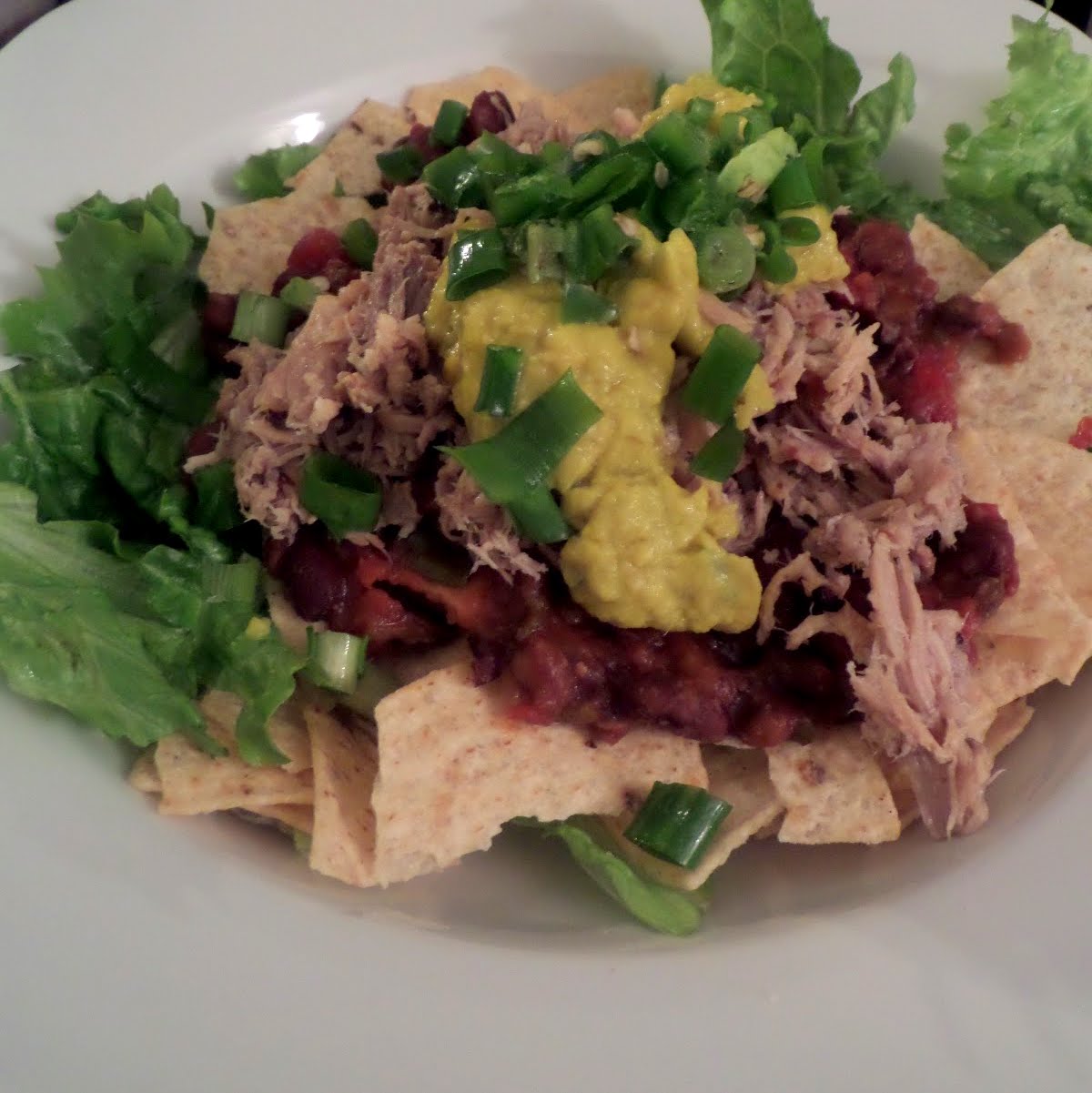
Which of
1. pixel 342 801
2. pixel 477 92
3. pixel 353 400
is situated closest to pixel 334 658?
pixel 342 801

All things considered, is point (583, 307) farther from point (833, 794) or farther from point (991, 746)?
point (991, 746)

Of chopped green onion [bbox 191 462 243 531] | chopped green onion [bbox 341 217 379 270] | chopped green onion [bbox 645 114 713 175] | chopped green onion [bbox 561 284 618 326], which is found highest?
chopped green onion [bbox 645 114 713 175]

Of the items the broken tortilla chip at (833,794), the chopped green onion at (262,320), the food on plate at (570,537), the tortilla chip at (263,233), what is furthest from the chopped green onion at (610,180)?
the broken tortilla chip at (833,794)

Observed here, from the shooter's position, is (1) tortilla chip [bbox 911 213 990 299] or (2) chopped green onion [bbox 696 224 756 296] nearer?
(2) chopped green onion [bbox 696 224 756 296]

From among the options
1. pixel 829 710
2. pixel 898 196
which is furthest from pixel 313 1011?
pixel 898 196

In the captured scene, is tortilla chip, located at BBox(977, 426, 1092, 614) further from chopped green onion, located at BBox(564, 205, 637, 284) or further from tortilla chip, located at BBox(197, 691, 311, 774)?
tortilla chip, located at BBox(197, 691, 311, 774)

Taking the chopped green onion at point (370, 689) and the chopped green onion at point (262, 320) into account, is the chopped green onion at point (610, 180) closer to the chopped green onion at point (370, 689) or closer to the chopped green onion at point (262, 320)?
the chopped green onion at point (262, 320)

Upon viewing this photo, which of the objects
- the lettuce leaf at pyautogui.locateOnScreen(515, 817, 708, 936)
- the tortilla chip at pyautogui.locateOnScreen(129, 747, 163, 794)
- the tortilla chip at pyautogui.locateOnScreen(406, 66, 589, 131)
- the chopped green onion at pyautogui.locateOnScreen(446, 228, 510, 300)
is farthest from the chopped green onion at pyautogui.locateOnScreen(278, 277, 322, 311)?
the lettuce leaf at pyautogui.locateOnScreen(515, 817, 708, 936)

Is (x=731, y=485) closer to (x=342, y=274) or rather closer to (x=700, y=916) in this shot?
(x=700, y=916)
